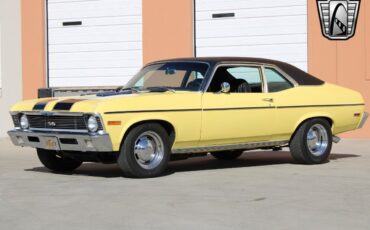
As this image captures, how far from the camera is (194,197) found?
24.8 feet

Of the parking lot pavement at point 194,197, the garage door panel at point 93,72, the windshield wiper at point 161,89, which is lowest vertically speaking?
the parking lot pavement at point 194,197

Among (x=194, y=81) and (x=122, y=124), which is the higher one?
(x=194, y=81)

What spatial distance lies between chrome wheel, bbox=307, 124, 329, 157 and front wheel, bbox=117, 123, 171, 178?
98.8 inches

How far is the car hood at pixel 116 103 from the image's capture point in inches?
337

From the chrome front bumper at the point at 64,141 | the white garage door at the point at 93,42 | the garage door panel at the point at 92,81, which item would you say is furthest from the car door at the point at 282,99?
the garage door panel at the point at 92,81

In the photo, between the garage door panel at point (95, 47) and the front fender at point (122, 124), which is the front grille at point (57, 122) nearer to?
the front fender at point (122, 124)

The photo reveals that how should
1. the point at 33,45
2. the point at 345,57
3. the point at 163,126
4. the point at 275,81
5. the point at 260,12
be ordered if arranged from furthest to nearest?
the point at 33,45 < the point at 260,12 < the point at 345,57 < the point at 275,81 < the point at 163,126

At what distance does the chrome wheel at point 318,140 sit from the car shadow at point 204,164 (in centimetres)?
51

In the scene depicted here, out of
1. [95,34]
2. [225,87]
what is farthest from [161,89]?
[95,34]

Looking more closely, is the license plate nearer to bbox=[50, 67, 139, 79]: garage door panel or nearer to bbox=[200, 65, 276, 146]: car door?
bbox=[200, 65, 276, 146]: car door

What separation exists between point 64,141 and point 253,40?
8.34 metres

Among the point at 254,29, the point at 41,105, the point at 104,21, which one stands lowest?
the point at 41,105

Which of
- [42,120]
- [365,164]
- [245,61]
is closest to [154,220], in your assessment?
[42,120]

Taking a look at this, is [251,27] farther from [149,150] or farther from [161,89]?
[149,150]
